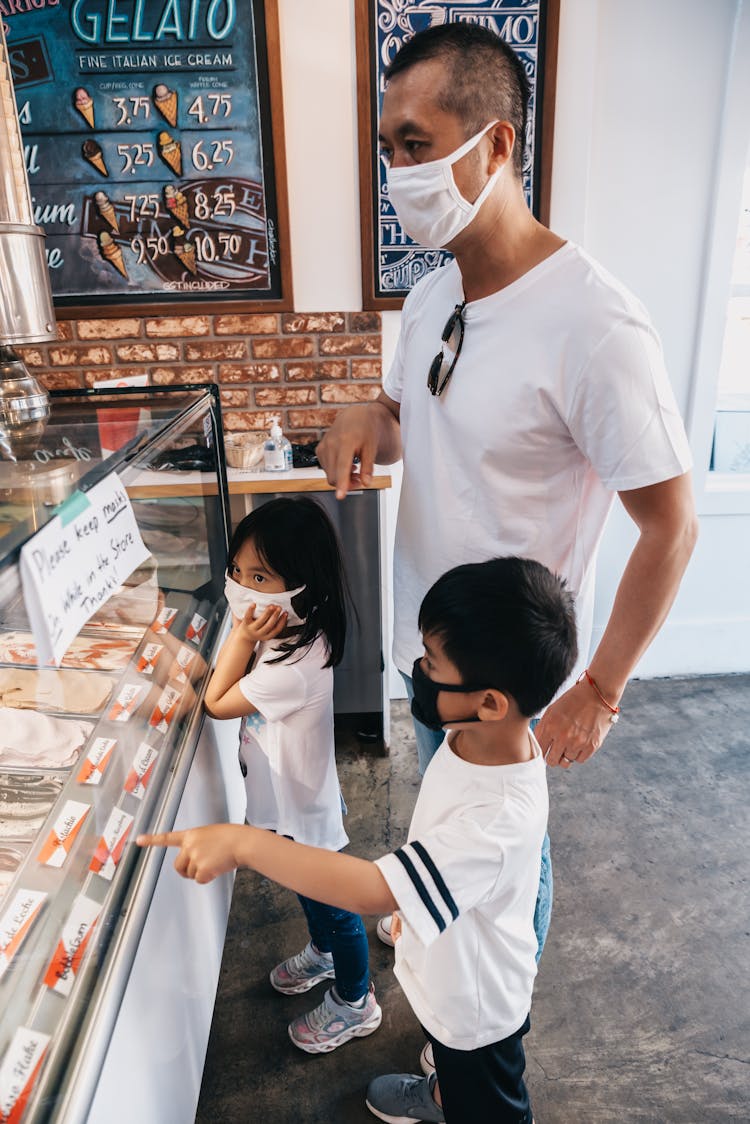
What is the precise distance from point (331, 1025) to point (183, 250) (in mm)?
2372

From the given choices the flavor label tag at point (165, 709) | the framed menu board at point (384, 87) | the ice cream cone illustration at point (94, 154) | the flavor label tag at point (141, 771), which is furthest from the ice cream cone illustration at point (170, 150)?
the flavor label tag at point (141, 771)

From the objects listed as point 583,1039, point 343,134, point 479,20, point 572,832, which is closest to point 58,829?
point 583,1039

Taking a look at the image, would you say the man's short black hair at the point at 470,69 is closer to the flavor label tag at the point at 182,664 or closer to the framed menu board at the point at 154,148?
the flavor label tag at the point at 182,664

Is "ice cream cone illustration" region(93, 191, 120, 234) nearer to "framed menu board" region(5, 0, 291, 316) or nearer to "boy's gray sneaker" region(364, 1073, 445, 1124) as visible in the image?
"framed menu board" region(5, 0, 291, 316)

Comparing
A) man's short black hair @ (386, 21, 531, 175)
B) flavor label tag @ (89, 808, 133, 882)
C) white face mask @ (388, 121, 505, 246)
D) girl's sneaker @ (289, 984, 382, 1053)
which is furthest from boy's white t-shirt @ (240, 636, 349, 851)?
man's short black hair @ (386, 21, 531, 175)

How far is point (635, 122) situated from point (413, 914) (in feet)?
8.84

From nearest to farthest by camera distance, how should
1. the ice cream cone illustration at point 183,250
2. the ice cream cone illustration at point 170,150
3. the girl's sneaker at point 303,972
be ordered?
the girl's sneaker at point 303,972 → the ice cream cone illustration at point 170,150 → the ice cream cone illustration at point 183,250

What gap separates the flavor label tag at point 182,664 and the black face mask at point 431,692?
0.57 m

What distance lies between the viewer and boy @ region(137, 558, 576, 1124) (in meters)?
0.91

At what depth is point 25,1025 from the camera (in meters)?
0.81

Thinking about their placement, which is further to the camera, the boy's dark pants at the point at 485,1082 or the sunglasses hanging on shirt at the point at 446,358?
the sunglasses hanging on shirt at the point at 446,358

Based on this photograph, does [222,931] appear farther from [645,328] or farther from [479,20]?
[479,20]

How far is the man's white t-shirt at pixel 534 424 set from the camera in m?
1.11

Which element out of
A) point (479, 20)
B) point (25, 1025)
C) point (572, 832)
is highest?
point (479, 20)
